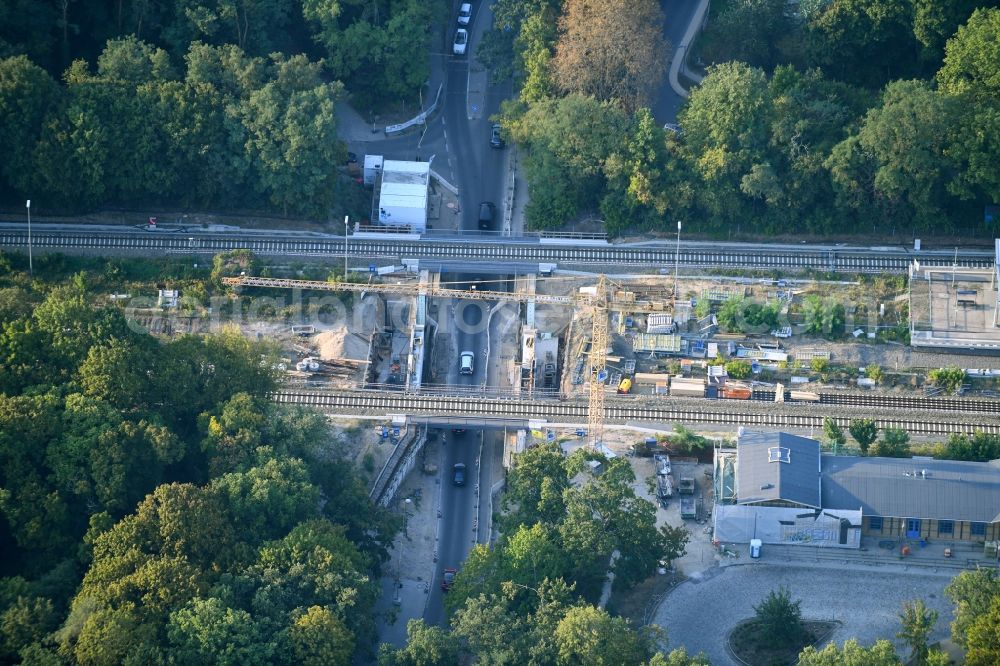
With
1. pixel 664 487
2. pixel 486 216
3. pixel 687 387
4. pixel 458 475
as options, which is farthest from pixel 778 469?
pixel 486 216

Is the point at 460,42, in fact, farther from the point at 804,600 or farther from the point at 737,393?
the point at 804,600

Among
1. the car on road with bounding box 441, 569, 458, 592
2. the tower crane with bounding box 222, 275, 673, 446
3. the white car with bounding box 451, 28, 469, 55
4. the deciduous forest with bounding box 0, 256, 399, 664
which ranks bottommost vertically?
the car on road with bounding box 441, 569, 458, 592

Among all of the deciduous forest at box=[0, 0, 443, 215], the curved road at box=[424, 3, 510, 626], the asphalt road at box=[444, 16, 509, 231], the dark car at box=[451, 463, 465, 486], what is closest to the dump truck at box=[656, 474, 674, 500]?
the curved road at box=[424, 3, 510, 626]

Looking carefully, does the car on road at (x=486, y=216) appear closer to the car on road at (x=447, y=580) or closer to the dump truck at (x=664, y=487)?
the dump truck at (x=664, y=487)

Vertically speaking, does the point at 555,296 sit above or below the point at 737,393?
above

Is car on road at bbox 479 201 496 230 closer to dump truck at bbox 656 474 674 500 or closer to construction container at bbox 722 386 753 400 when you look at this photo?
construction container at bbox 722 386 753 400
